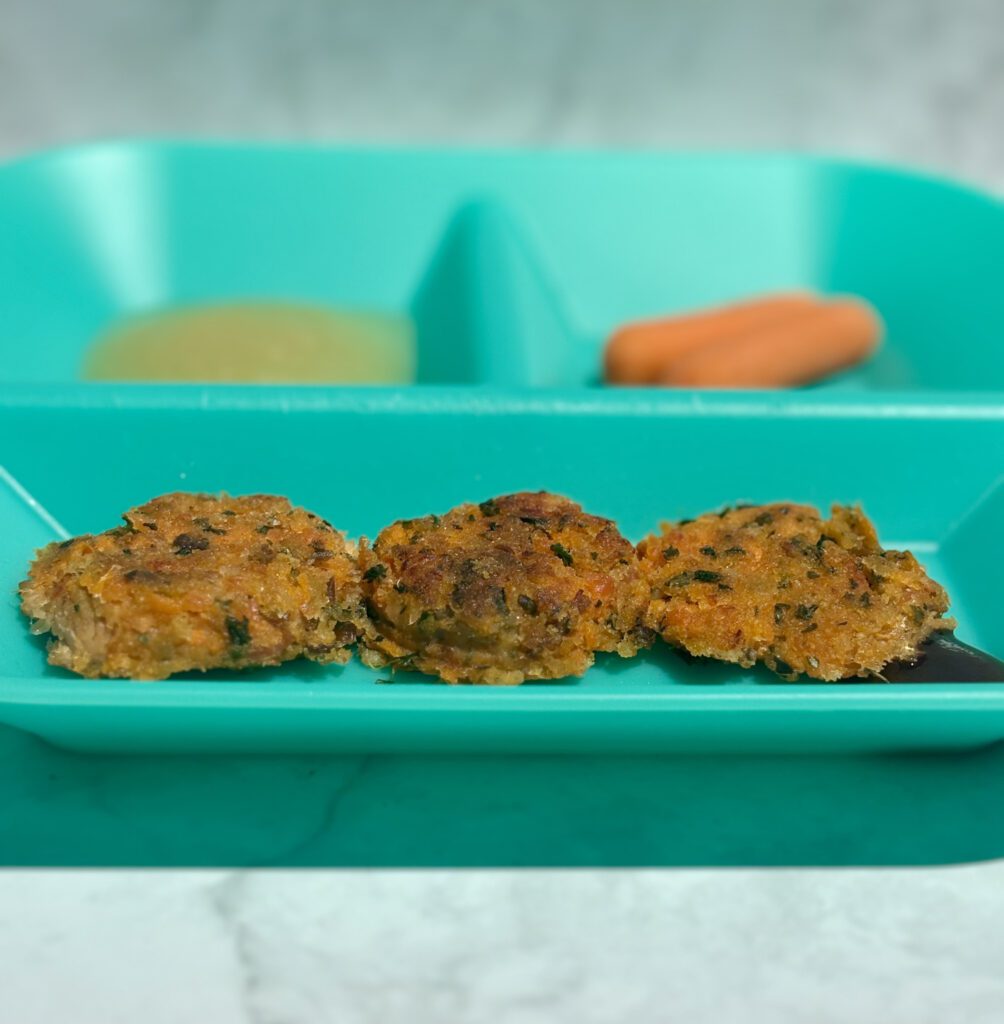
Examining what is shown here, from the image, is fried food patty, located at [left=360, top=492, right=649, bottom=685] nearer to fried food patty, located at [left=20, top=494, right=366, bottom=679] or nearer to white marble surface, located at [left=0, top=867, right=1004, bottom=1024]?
fried food patty, located at [left=20, top=494, right=366, bottom=679]

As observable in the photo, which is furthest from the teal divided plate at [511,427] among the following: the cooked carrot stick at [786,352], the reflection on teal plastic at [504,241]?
the cooked carrot stick at [786,352]

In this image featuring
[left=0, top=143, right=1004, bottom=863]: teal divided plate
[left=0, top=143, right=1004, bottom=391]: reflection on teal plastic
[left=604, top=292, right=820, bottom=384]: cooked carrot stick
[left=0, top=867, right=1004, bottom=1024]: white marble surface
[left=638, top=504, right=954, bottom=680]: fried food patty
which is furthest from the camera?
[left=0, top=143, right=1004, bottom=391]: reflection on teal plastic

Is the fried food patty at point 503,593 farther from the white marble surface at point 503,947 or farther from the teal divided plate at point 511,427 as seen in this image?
the white marble surface at point 503,947

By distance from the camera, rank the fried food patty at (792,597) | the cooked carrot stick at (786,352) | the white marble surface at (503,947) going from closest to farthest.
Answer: the white marble surface at (503,947)
the fried food patty at (792,597)
the cooked carrot stick at (786,352)

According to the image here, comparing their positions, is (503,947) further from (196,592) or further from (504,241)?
(504,241)

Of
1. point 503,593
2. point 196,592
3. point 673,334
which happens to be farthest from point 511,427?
point 673,334

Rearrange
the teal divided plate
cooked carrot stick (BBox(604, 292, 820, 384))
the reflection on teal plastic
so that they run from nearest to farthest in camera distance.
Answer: the teal divided plate < cooked carrot stick (BBox(604, 292, 820, 384)) < the reflection on teal plastic

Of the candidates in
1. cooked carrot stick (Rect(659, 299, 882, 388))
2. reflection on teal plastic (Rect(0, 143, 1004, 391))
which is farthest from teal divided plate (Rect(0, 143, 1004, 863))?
cooked carrot stick (Rect(659, 299, 882, 388))
